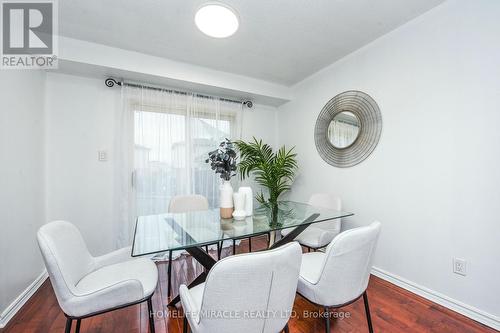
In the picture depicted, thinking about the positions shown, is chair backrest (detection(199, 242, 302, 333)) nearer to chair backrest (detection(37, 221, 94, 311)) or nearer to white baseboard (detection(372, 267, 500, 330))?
chair backrest (detection(37, 221, 94, 311))

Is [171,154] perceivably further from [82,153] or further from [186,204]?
[82,153]

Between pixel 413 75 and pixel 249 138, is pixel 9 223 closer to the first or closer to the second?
pixel 249 138

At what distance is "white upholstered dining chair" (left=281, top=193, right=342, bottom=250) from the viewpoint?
6.73 ft

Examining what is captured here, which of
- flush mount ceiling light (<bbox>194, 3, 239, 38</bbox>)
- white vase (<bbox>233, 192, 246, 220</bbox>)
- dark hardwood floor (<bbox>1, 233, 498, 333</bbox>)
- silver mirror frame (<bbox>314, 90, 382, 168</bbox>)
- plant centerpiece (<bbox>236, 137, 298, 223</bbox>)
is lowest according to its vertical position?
dark hardwood floor (<bbox>1, 233, 498, 333</bbox>)

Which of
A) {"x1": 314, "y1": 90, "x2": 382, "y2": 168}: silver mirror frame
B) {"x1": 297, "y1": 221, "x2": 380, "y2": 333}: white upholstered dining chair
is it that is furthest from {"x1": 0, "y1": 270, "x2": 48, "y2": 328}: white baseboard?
{"x1": 314, "y1": 90, "x2": 382, "y2": 168}: silver mirror frame

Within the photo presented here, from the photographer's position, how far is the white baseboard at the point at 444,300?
150cm

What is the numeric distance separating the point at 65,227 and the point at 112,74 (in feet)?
6.32

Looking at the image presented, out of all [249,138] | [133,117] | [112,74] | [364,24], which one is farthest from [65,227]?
[364,24]

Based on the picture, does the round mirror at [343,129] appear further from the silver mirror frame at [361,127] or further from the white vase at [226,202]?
the white vase at [226,202]

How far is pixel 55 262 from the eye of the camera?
1.04 meters

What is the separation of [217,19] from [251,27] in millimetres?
526

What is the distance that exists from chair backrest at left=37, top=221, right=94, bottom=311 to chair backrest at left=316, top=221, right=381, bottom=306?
133 centimetres

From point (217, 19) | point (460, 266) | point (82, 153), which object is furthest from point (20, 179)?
point (460, 266)

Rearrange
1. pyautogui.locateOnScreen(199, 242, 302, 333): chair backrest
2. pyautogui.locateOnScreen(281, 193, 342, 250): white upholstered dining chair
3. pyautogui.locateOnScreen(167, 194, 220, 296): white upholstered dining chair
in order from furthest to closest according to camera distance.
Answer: pyautogui.locateOnScreen(167, 194, 220, 296): white upholstered dining chair
pyautogui.locateOnScreen(281, 193, 342, 250): white upholstered dining chair
pyautogui.locateOnScreen(199, 242, 302, 333): chair backrest
